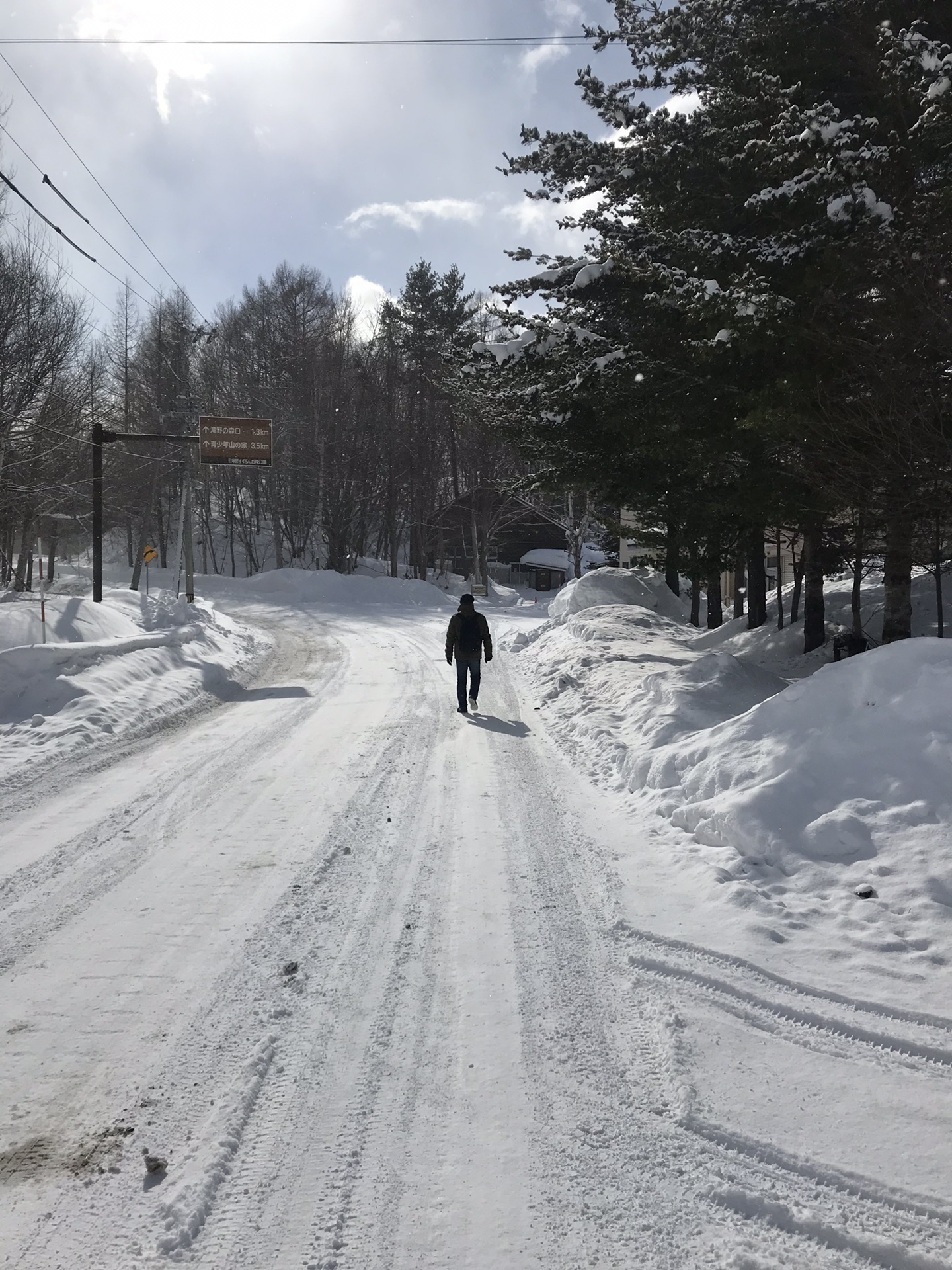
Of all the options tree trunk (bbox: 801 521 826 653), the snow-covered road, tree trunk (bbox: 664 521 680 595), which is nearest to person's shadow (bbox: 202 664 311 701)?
the snow-covered road

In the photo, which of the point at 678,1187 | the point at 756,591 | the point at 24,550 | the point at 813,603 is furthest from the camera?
the point at 24,550

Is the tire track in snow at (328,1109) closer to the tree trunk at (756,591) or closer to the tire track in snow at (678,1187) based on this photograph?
the tire track in snow at (678,1187)

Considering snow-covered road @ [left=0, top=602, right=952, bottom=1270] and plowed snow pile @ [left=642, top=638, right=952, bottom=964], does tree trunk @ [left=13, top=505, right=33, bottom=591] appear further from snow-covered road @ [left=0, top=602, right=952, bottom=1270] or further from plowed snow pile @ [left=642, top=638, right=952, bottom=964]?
plowed snow pile @ [left=642, top=638, right=952, bottom=964]

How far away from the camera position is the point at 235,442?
2272cm

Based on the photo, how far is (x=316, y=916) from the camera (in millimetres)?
4637

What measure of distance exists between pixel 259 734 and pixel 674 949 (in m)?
6.45

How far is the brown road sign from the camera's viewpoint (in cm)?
2252

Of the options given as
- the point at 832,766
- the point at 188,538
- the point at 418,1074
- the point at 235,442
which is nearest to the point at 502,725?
the point at 832,766

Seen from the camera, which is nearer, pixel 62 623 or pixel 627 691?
pixel 627 691

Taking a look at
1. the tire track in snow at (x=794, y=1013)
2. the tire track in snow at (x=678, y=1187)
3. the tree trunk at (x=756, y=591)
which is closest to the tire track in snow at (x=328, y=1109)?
the tire track in snow at (x=678, y=1187)

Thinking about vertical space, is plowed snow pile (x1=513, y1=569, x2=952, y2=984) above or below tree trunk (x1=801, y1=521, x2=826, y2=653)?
below

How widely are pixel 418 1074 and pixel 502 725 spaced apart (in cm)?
736

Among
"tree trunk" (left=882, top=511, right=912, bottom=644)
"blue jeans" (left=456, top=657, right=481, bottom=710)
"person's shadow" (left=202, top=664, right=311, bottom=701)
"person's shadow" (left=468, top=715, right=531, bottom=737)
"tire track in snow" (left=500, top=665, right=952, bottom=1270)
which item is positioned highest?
A: "tree trunk" (left=882, top=511, right=912, bottom=644)

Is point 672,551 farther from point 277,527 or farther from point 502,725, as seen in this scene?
point 277,527
